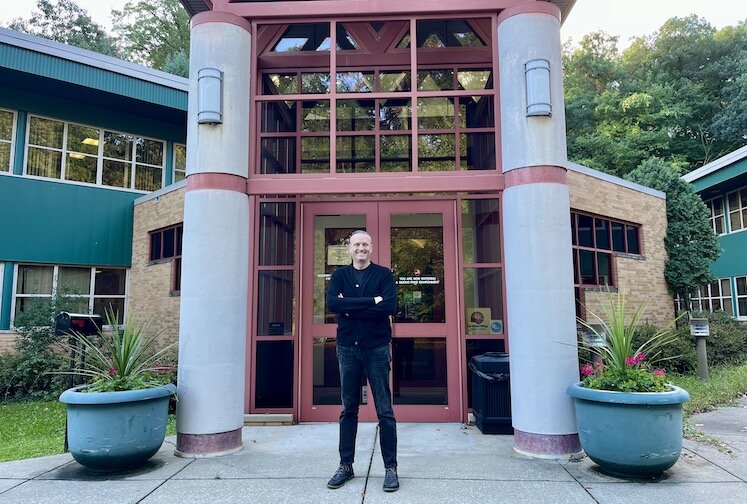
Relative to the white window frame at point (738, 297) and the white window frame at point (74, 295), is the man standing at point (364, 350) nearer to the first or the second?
the white window frame at point (74, 295)

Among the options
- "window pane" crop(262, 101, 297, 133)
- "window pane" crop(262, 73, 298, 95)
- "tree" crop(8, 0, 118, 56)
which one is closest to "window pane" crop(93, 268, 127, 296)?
"window pane" crop(262, 101, 297, 133)

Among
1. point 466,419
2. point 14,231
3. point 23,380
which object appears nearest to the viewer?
point 466,419

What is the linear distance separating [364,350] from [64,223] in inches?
395

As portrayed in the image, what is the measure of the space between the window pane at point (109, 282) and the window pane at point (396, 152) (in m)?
8.24

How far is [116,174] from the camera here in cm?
1203

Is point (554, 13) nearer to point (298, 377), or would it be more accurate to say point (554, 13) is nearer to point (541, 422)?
point (541, 422)

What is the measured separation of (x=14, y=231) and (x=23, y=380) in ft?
10.6

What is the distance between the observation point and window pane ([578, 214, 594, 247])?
29.6ft

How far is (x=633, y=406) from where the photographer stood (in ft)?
12.9

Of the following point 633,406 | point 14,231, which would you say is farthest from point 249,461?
point 14,231

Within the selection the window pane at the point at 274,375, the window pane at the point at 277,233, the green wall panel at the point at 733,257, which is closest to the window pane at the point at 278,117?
the window pane at the point at 277,233

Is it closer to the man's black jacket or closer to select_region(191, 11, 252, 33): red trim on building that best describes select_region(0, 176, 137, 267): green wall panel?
select_region(191, 11, 252, 33): red trim on building

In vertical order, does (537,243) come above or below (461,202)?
below

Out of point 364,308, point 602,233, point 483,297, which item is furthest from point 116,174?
point 602,233
